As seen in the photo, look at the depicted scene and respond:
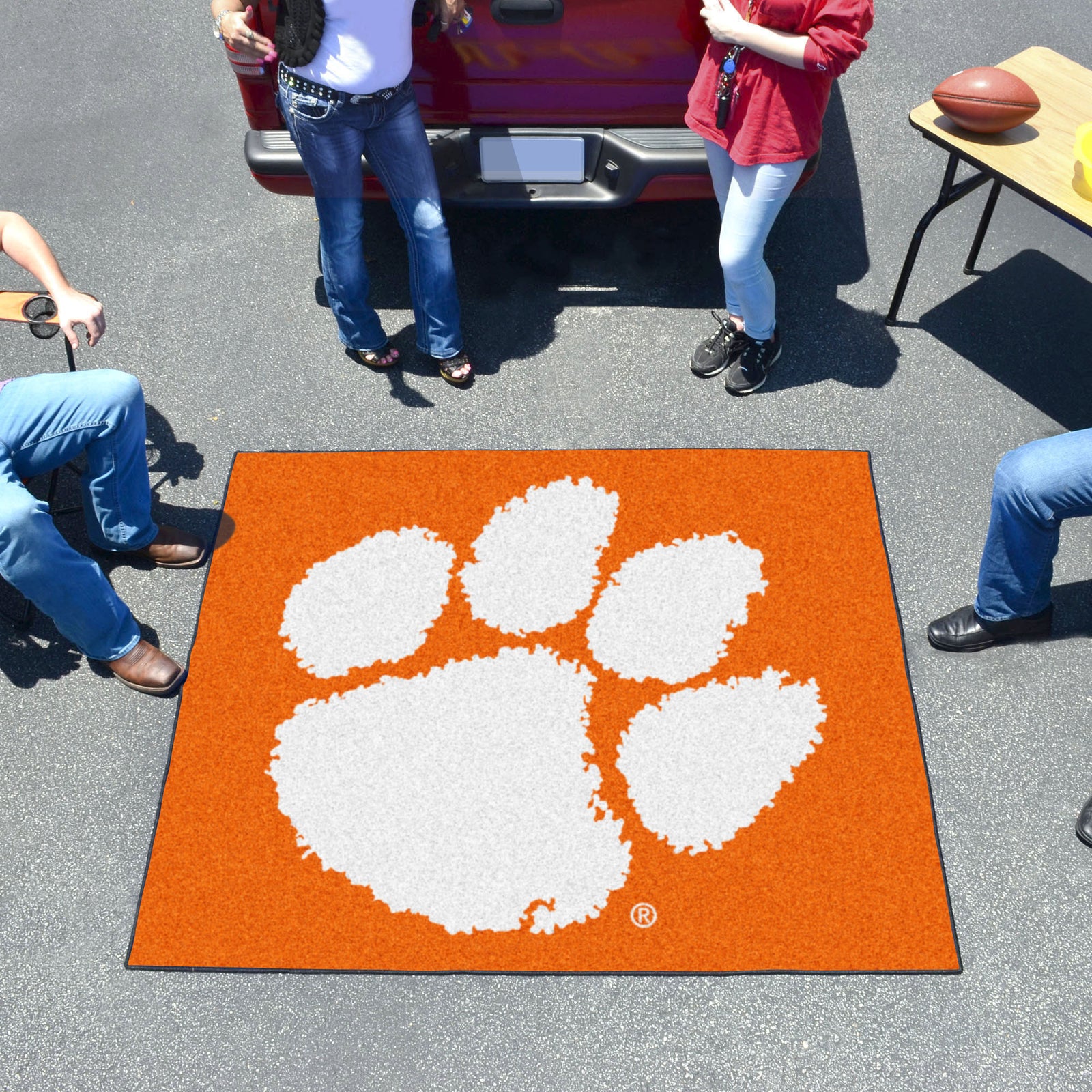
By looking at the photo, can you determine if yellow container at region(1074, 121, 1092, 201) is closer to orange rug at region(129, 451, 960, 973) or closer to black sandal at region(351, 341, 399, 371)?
orange rug at region(129, 451, 960, 973)

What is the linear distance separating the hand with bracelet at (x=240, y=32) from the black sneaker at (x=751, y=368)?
5.57 ft

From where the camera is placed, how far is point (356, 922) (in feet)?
8.02

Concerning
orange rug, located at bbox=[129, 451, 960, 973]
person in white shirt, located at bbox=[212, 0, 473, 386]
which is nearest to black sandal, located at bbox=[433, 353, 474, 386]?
person in white shirt, located at bbox=[212, 0, 473, 386]

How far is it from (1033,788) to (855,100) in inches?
122

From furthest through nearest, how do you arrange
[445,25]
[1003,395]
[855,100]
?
1. [855,100]
2. [1003,395]
3. [445,25]

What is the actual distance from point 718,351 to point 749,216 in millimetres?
603

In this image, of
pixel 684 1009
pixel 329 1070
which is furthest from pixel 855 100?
pixel 329 1070

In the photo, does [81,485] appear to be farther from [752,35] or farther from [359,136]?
[752,35]

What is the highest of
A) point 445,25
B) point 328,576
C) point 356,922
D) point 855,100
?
point 445,25

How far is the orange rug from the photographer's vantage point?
2430mm

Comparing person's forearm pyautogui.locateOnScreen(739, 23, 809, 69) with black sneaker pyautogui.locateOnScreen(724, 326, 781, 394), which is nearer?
person's forearm pyautogui.locateOnScreen(739, 23, 809, 69)

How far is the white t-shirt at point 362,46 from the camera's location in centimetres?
261

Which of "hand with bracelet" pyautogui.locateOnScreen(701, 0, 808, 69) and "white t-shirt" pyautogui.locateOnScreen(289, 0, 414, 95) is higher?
"hand with bracelet" pyautogui.locateOnScreen(701, 0, 808, 69)

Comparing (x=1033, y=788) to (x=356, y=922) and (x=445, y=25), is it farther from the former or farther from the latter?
(x=445, y=25)
